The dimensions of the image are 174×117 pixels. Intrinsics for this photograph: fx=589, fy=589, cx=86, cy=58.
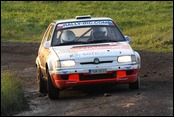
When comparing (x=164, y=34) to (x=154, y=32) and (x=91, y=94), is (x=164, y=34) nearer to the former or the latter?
(x=154, y=32)

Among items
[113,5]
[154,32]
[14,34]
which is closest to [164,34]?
[154,32]

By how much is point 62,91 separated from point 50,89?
111 centimetres

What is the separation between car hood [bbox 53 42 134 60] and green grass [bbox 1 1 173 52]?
9847 millimetres

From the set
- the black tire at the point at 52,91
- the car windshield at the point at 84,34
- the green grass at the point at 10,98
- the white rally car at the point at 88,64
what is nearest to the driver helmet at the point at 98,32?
the car windshield at the point at 84,34

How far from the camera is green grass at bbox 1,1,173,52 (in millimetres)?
24562

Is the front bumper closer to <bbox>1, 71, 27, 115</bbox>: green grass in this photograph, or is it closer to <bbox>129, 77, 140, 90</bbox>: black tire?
<bbox>129, 77, 140, 90</bbox>: black tire

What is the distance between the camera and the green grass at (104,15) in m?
24.6

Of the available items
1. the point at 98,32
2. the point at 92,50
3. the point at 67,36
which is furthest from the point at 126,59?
the point at 67,36

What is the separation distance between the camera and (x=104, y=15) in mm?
35281

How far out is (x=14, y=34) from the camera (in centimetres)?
3008

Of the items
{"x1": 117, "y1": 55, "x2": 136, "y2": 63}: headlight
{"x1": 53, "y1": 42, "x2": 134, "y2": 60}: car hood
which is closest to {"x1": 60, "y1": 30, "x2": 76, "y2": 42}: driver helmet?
{"x1": 53, "y1": 42, "x2": 134, "y2": 60}: car hood

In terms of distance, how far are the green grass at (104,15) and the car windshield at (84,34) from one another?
899cm

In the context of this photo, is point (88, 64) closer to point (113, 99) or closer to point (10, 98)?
point (113, 99)

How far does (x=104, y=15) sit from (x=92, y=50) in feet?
80.8
